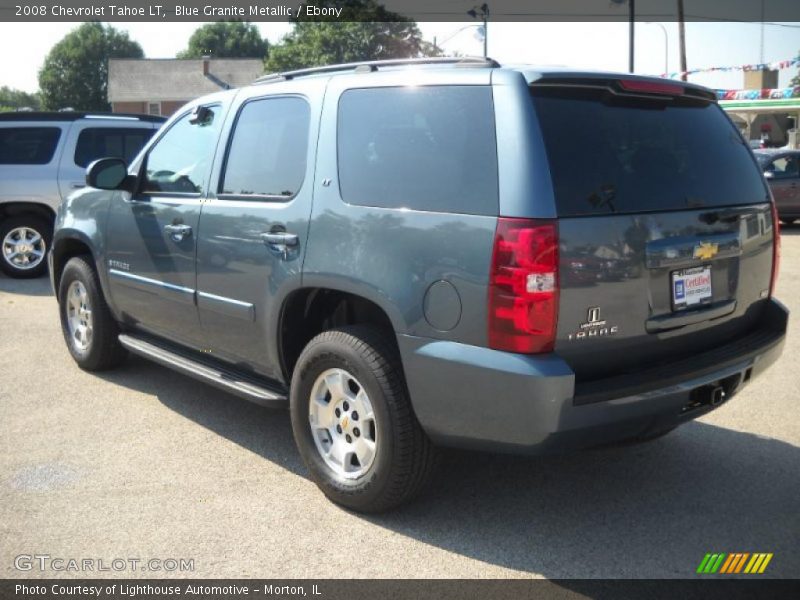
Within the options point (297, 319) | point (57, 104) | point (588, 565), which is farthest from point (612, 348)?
point (57, 104)

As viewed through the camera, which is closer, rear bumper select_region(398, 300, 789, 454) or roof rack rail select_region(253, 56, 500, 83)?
rear bumper select_region(398, 300, 789, 454)

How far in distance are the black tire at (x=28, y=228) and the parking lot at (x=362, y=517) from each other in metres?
5.85

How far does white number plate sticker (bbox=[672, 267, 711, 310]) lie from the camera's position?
133 inches

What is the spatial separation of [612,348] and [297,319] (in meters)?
1.63

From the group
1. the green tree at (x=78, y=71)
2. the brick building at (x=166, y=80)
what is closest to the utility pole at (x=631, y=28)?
the brick building at (x=166, y=80)

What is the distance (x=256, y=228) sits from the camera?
13.4 ft

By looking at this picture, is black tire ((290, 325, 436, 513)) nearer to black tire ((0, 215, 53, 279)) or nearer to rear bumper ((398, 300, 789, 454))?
rear bumper ((398, 300, 789, 454))

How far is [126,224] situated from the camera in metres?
5.18

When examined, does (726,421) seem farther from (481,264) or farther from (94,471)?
(94,471)

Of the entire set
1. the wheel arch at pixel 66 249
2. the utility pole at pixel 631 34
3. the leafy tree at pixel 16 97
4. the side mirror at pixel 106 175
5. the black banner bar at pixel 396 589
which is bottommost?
the black banner bar at pixel 396 589

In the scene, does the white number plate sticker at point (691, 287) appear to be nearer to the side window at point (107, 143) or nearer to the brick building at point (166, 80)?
the side window at point (107, 143)

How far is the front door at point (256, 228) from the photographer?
3.93 metres

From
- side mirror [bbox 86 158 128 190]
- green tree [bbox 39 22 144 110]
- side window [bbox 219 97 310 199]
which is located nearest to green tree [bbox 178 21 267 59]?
green tree [bbox 39 22 144 110]

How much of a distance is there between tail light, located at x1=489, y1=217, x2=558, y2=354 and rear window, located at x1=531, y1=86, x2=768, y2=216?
0.16m
